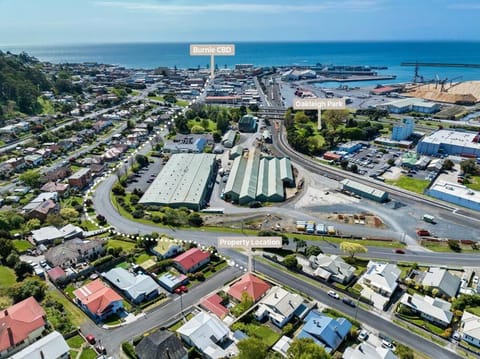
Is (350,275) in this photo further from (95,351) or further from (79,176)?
(79,176)

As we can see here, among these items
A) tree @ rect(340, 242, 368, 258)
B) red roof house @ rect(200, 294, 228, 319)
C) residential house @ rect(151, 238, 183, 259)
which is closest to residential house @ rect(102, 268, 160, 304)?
residential house @ rect(151, 238, 183, 259)

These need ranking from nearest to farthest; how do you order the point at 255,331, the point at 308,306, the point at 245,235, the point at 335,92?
the point at 255,331 → the point at 308,306 → the point at 245,235 → the point at 335,92

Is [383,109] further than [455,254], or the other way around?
[383,109]

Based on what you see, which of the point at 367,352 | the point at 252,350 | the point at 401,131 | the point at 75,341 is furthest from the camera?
the point at 401,131

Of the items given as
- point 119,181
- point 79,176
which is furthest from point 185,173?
point 79,176

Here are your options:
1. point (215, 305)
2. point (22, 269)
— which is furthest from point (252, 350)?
point (22, 269)

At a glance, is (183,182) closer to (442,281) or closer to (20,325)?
(20,325)
